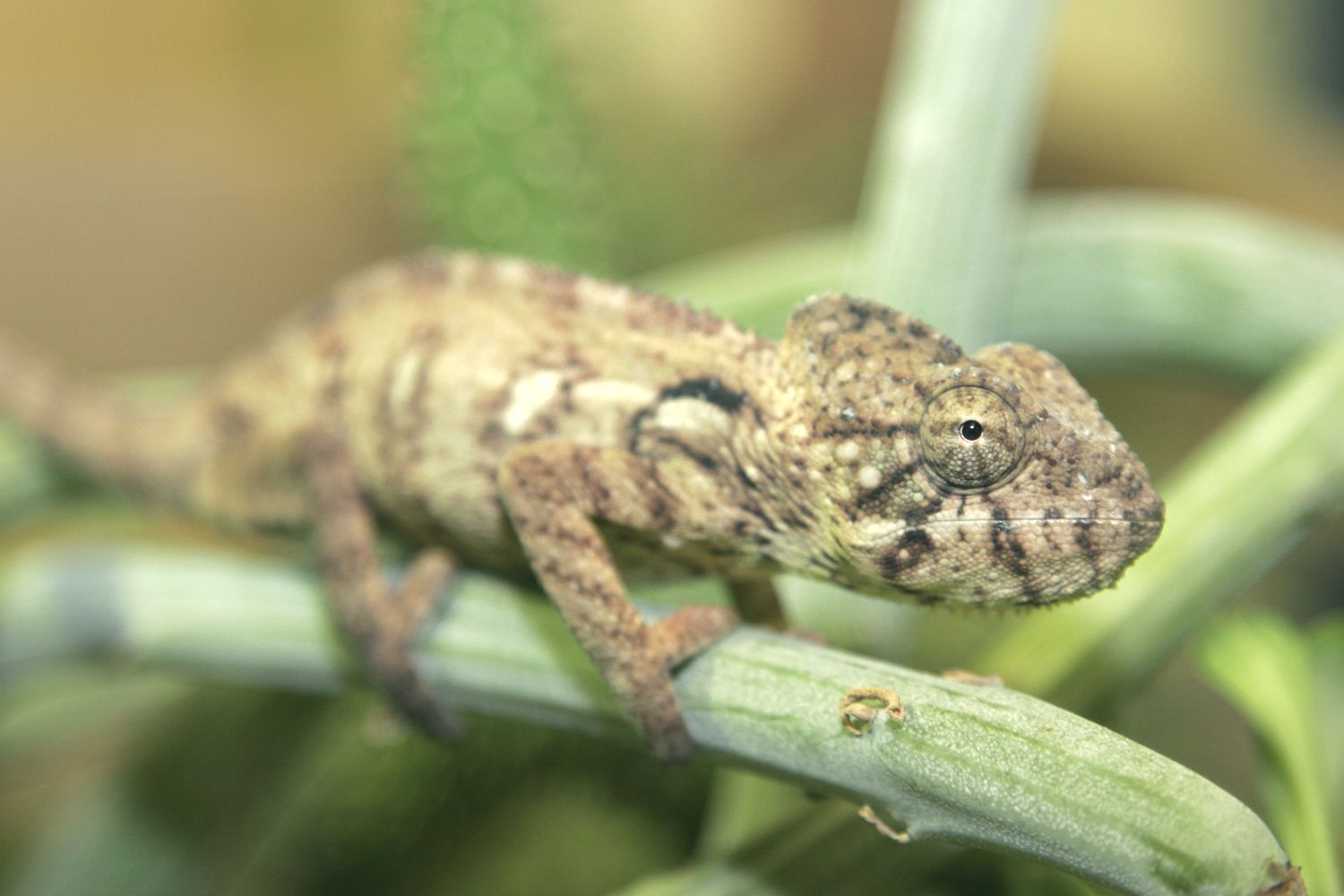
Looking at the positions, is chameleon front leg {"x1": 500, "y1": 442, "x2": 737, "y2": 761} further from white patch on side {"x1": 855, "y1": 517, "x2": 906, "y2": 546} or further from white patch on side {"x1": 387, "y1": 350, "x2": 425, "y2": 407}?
white patch on side {"x1": 387, "y1": 350, "x2": 425, "y2": 407}

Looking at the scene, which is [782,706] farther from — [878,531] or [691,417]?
[691,417]

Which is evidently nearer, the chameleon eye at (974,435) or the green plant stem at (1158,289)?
the chameleon eye at (974,435)

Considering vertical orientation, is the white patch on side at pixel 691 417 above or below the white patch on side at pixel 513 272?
below

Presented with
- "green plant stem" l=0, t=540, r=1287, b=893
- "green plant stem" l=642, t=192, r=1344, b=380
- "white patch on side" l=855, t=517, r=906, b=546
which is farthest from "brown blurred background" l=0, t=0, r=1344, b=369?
"white patch on side" l=855, t=517, r=906, b=546

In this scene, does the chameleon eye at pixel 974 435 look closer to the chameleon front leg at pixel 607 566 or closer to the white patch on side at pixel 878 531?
the white patch on side at pixel 878 531

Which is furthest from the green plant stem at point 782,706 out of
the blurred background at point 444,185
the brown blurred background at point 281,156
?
the brown blurred background at point 281,156

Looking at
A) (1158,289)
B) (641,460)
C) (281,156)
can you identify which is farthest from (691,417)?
(281,156)
